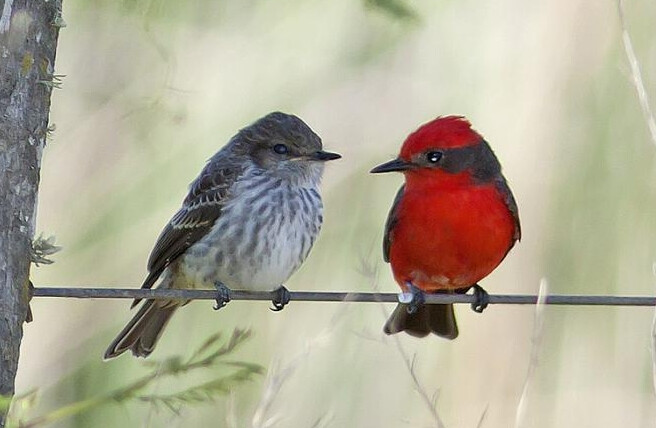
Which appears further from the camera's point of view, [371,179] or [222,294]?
[371,179]

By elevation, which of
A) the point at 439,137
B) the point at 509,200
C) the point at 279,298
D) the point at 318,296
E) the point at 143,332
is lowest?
the point at 143,332

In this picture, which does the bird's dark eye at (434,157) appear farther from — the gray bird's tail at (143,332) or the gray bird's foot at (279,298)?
the gray bird's tail at (143,332)

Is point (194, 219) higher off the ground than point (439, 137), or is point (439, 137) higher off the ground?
point (439, 137)

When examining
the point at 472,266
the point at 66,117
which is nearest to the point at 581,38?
the point at 472,266

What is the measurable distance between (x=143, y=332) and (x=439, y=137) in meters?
1.40

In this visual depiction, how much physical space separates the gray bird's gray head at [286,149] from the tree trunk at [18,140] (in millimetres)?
1968

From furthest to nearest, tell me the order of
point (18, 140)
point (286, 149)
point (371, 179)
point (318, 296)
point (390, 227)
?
point (371, 179) < point (390, 227) < point (286, 149) < point (318, 296) < point (18, 140)

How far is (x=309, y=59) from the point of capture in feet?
18.9

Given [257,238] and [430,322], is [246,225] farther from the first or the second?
[430,322]

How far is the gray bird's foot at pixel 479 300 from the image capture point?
4.23 metres

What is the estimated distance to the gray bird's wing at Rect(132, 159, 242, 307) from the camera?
4.80 meters

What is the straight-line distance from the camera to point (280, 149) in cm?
494

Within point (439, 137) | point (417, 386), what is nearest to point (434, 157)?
point (439, 137)

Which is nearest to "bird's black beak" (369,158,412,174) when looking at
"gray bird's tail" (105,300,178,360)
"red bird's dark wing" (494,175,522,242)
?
"red bird's dark wing" (494,175,522,242)
